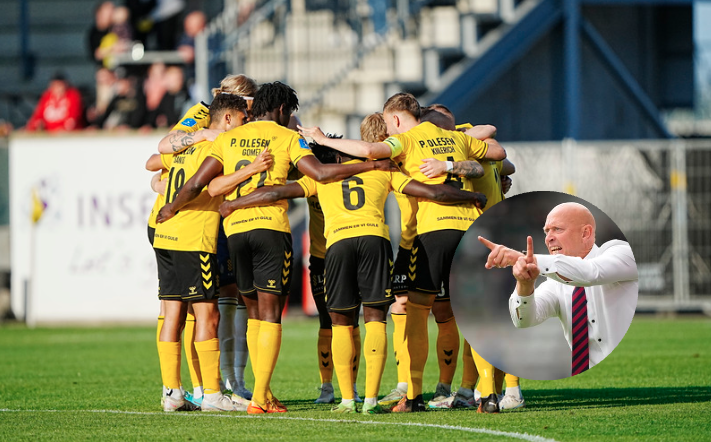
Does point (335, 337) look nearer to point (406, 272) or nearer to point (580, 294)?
point (406, 272)

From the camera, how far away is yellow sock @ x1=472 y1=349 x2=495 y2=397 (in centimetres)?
780

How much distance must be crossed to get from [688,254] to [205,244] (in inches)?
478

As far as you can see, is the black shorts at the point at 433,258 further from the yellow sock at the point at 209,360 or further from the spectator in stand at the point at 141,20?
the spectator in stand at the point at 141,20

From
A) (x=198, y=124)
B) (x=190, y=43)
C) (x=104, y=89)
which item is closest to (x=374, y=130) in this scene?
(x=198, y=124)

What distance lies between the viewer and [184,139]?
8.64 meters

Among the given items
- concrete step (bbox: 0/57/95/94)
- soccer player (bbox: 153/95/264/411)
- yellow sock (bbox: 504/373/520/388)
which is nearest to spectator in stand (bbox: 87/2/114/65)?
concrete step (bbox: 0/57/95/94)

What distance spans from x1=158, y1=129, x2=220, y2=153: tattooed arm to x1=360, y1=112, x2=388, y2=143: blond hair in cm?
109

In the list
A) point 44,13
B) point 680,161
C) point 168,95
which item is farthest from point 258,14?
point 44,13

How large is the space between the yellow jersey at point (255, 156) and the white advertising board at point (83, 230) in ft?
32.2

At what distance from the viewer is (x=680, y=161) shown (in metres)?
18.8

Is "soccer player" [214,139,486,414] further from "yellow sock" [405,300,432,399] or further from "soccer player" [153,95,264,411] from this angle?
"soccer player" [153,95,264,411]

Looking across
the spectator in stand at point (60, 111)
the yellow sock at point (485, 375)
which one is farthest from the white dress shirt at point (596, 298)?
the spectator in stand at point (60, 111)

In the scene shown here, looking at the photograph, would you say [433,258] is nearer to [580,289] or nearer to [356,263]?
[356,263]

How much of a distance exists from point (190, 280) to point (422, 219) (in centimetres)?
171
